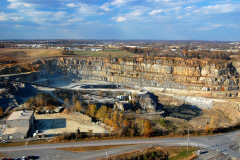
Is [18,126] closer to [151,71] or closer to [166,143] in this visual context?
[166,143]

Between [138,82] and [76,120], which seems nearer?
[76,120]

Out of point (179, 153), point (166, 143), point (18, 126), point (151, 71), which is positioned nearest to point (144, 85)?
point (151, 71)

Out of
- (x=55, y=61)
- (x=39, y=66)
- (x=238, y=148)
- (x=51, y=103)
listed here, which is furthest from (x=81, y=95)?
(x=238, y=148)

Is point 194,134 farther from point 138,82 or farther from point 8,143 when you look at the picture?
point 138,82

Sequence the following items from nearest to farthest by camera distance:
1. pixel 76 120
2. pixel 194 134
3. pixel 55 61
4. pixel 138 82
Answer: pixel 194 134 → pixel 76 120 → pixel 138 82 → pixel 55 61

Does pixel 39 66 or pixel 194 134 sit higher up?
pixel 39 66

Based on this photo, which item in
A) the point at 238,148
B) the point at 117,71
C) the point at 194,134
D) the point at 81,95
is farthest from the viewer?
the point at 117,71

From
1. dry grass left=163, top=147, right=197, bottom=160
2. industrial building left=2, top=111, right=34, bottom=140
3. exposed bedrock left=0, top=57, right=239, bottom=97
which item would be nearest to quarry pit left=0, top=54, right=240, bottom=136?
exposed bedrock left=0, top=57, right=239, bottom=97

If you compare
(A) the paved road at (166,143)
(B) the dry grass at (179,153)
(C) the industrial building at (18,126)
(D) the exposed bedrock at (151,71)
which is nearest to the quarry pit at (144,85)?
(D) the exposed bedrock at (151,71)
